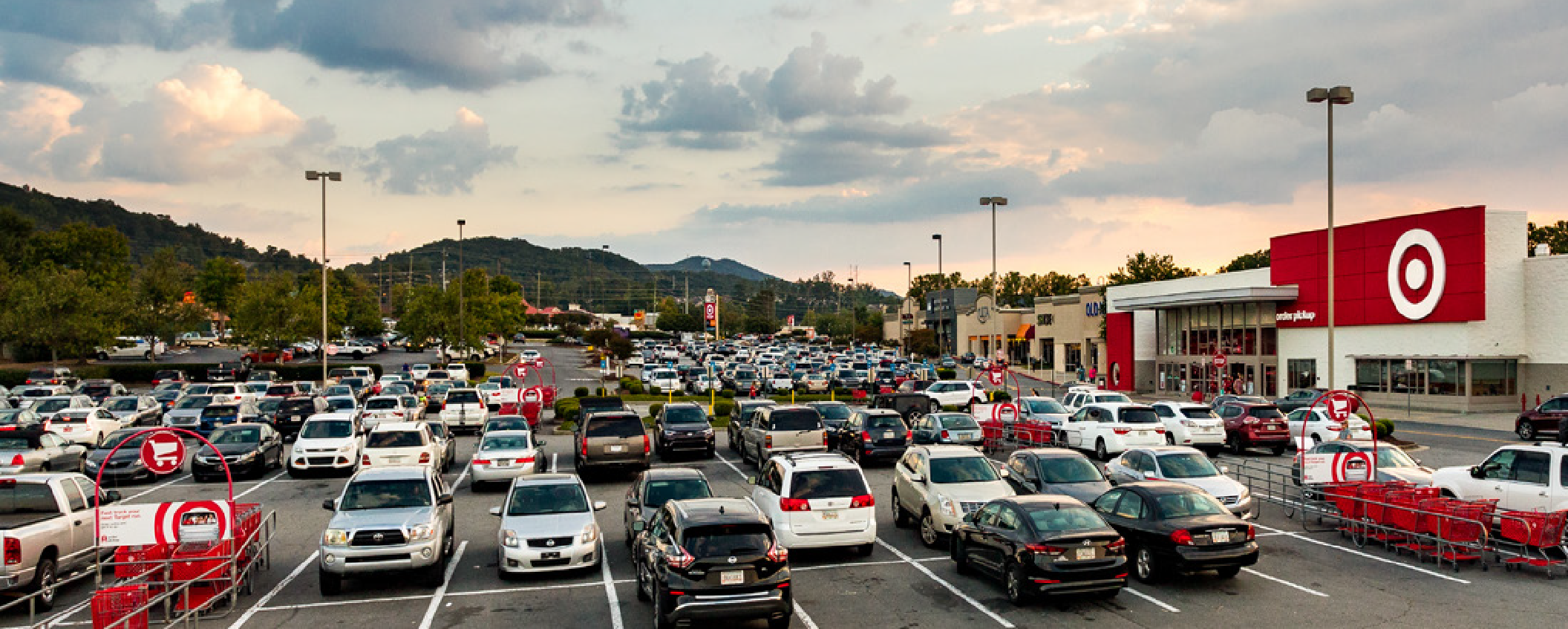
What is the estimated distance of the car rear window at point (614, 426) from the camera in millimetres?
24094

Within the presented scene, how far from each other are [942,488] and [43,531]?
43.1ft

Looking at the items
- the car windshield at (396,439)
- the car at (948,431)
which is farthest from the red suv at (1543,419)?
the car windshield at (396,439)

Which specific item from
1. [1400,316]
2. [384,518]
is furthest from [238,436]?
[1400,316]

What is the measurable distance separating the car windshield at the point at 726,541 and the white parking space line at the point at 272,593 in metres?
5.72

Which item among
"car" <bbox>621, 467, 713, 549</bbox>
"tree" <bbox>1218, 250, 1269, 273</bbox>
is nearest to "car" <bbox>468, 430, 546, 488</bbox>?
"car" <bbox>621, 467, 713, 549</bbox>

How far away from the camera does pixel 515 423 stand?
87.0 ft

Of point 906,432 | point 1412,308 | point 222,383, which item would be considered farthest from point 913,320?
point 906,432

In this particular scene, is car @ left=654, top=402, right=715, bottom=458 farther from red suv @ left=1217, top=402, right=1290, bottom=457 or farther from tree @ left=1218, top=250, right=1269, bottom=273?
tree @ left=1218, top=250, right=1269, bottom=273

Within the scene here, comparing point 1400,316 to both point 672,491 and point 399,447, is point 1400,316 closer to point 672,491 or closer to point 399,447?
point 672,491

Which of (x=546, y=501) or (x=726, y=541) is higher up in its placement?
(x=726, y=541)

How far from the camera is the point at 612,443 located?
23953mm

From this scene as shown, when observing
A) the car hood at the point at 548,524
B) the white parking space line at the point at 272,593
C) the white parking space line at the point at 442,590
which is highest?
the car hood at the point at 548,524

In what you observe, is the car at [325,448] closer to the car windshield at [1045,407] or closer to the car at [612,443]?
the car at [612,443]

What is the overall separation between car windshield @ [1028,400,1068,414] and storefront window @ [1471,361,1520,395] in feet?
68.9
